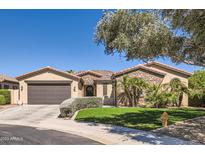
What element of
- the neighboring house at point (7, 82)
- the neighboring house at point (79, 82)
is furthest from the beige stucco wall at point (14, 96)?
the neighboring house at point (7, 82)

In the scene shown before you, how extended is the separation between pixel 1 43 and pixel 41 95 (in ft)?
24.3

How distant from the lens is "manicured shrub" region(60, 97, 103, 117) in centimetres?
1612

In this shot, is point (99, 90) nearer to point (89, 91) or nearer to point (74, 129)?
point (89, 91)

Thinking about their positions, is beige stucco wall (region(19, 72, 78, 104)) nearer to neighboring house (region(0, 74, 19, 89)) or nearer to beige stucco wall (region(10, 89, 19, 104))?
beige stucco wall (region(10, 89, 19, 104))

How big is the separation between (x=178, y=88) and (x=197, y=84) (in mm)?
1497

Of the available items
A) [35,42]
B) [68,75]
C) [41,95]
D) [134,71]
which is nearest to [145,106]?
[134,71]

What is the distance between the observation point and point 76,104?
18.7 meters

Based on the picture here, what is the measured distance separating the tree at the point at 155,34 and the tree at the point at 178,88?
37.2ft

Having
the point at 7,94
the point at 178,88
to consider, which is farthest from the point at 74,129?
the point at 178,88

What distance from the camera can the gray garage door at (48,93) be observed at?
20.0 metres

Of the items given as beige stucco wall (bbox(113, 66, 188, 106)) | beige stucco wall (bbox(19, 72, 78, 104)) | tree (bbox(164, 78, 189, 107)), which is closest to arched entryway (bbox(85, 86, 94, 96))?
beige stucco wall (bbox(19, 72, 78, 104))

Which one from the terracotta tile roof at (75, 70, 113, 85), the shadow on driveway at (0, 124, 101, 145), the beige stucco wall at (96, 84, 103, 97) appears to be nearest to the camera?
the shadow on driveway at (0, 124, 101, 145)

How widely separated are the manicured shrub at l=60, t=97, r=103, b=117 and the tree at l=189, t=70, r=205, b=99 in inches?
302
